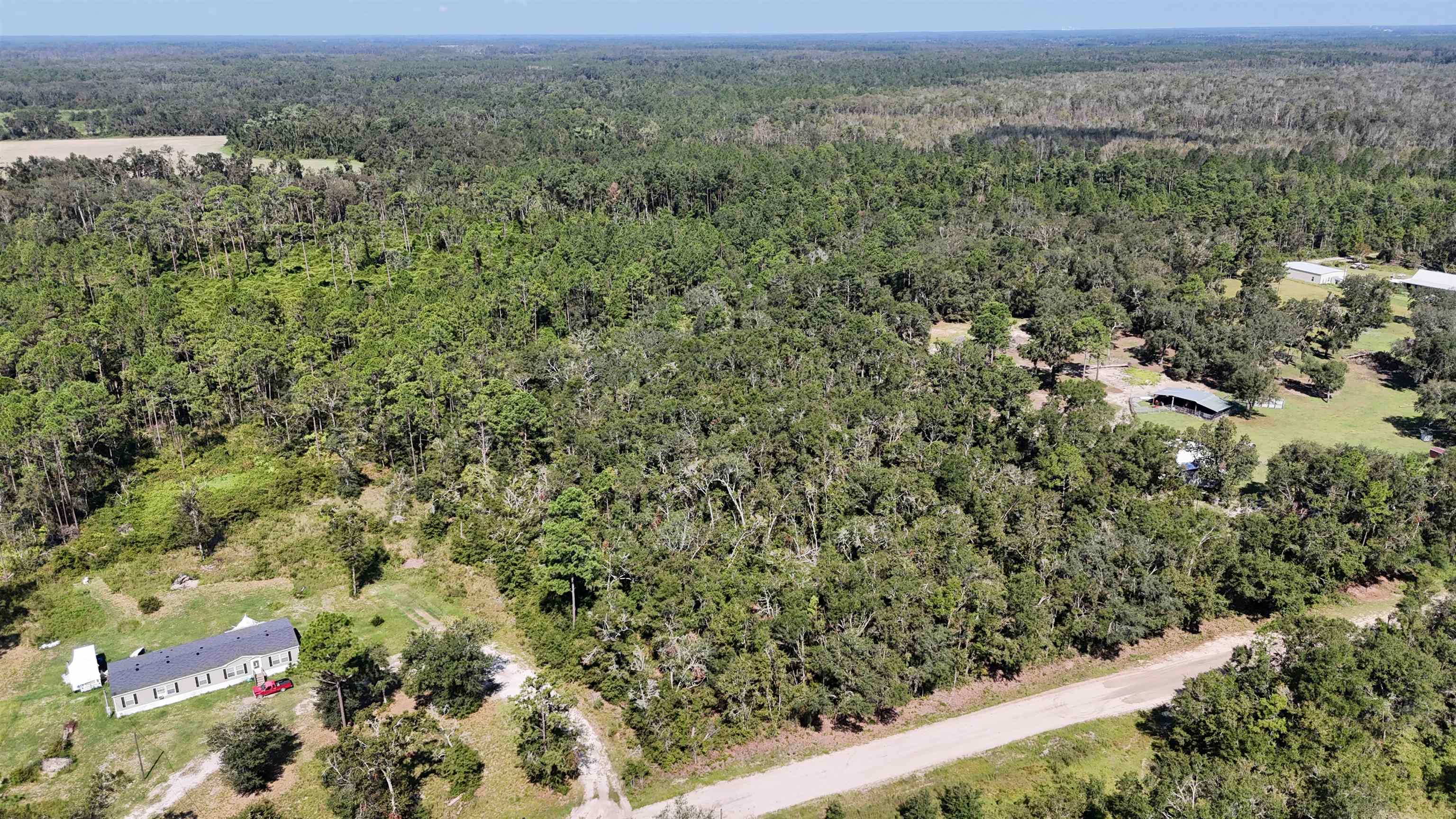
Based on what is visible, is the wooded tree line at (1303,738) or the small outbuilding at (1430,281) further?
the small outbuilding at (1430,281)

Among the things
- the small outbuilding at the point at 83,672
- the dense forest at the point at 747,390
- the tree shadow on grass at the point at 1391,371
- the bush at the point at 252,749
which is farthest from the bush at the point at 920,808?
the tree shadow on grass at the point at 1391,371

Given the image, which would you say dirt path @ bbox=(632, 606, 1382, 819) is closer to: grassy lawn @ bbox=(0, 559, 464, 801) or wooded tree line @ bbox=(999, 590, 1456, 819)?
wooded tree line @ bbox=(999, 590, 1456, 819)

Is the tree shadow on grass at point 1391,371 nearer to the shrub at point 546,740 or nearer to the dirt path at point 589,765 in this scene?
the dirt path at point 589,765

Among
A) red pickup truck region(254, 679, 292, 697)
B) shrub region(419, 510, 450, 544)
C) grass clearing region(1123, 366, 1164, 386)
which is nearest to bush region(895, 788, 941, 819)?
red pickup truck region(254, 679, 292, 697)

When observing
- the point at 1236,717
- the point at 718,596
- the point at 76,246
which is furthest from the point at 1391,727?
the point at 76,246

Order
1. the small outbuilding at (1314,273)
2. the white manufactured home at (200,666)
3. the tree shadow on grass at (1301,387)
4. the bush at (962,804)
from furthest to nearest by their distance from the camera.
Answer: the small outbuilding at (1314,273)
the tree shadow on grass at (1301,387)
the white manufactured home at (200,666)
the bush at (962,804)

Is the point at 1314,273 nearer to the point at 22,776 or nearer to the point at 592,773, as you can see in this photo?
the point at 592,773
